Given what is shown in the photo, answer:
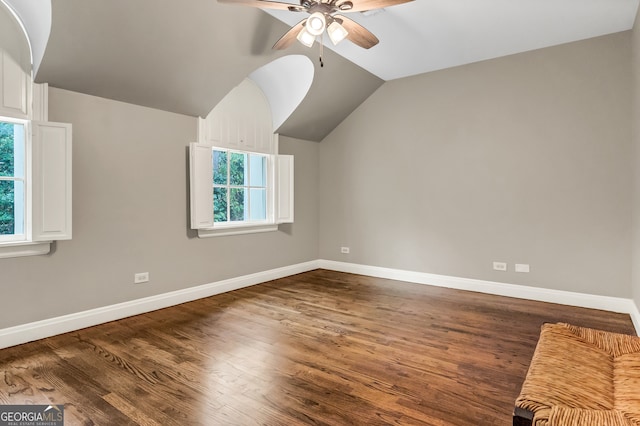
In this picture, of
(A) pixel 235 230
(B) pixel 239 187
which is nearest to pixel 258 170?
(B) pixel 239 187

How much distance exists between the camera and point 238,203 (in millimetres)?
4840

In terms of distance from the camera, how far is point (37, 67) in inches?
112

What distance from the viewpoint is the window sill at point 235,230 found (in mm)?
4195

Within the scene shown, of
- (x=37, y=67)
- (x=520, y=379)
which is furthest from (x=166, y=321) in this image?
(x=520, y=379)

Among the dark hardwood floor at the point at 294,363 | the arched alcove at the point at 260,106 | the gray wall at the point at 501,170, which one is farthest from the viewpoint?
the arched alcove at the point at 260,106

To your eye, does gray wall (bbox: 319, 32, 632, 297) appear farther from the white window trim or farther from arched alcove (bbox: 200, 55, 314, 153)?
the white window trim

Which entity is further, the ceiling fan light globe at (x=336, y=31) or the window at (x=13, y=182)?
the window at (x=13, y=182)

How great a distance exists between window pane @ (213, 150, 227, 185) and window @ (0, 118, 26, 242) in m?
1.92

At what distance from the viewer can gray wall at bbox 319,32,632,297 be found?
3.73 m

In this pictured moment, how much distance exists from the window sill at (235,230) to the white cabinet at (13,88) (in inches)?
76.0

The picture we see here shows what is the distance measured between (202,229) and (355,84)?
9.19 feet

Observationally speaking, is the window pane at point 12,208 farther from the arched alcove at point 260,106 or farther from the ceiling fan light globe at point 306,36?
the ceiling fan light globe at point 306,36

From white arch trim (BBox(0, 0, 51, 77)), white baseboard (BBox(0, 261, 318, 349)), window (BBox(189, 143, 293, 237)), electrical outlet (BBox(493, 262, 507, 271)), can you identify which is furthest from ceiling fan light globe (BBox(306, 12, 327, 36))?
electrical outlet (BBox(493, 262, 507, 271))

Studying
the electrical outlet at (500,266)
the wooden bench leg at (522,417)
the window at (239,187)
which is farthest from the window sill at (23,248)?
the electrical outlet at (500,266)
